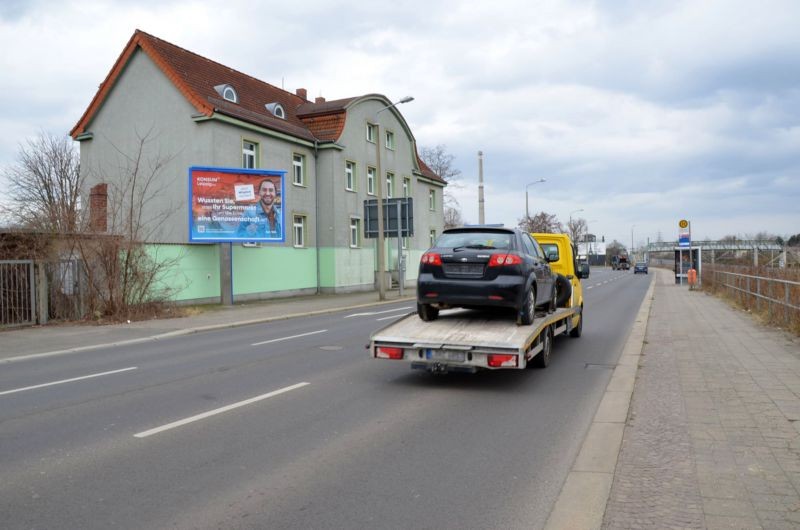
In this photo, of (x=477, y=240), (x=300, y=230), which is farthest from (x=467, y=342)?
(x=300, y=230)

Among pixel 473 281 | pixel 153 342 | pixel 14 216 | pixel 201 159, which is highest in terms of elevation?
pixel 201 159

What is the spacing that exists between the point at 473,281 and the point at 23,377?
6777mm

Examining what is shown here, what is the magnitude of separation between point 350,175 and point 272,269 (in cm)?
852

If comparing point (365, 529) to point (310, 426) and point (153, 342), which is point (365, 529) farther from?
point (153, 342)

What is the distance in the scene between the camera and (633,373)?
27.6 ft

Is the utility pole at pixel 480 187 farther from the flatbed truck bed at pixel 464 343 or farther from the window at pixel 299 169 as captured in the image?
the flatbed truck bed at pixel 464 343

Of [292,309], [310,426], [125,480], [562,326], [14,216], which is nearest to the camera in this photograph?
[125,480]

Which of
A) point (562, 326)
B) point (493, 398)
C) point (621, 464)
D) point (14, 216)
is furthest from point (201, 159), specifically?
point (621, 464)

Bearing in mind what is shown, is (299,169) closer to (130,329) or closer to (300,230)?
(300,230)

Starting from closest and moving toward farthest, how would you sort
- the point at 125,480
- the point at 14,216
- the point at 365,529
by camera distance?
the point at 365,529, the point at 125,480, the point at 14,216

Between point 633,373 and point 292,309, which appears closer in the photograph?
point 633,373

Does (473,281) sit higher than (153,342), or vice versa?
(473,281)

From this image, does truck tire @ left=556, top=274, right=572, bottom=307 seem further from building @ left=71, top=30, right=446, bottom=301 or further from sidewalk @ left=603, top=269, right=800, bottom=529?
building @ left=71, top=30, right=446, bottom=301

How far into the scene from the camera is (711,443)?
5.13 m
